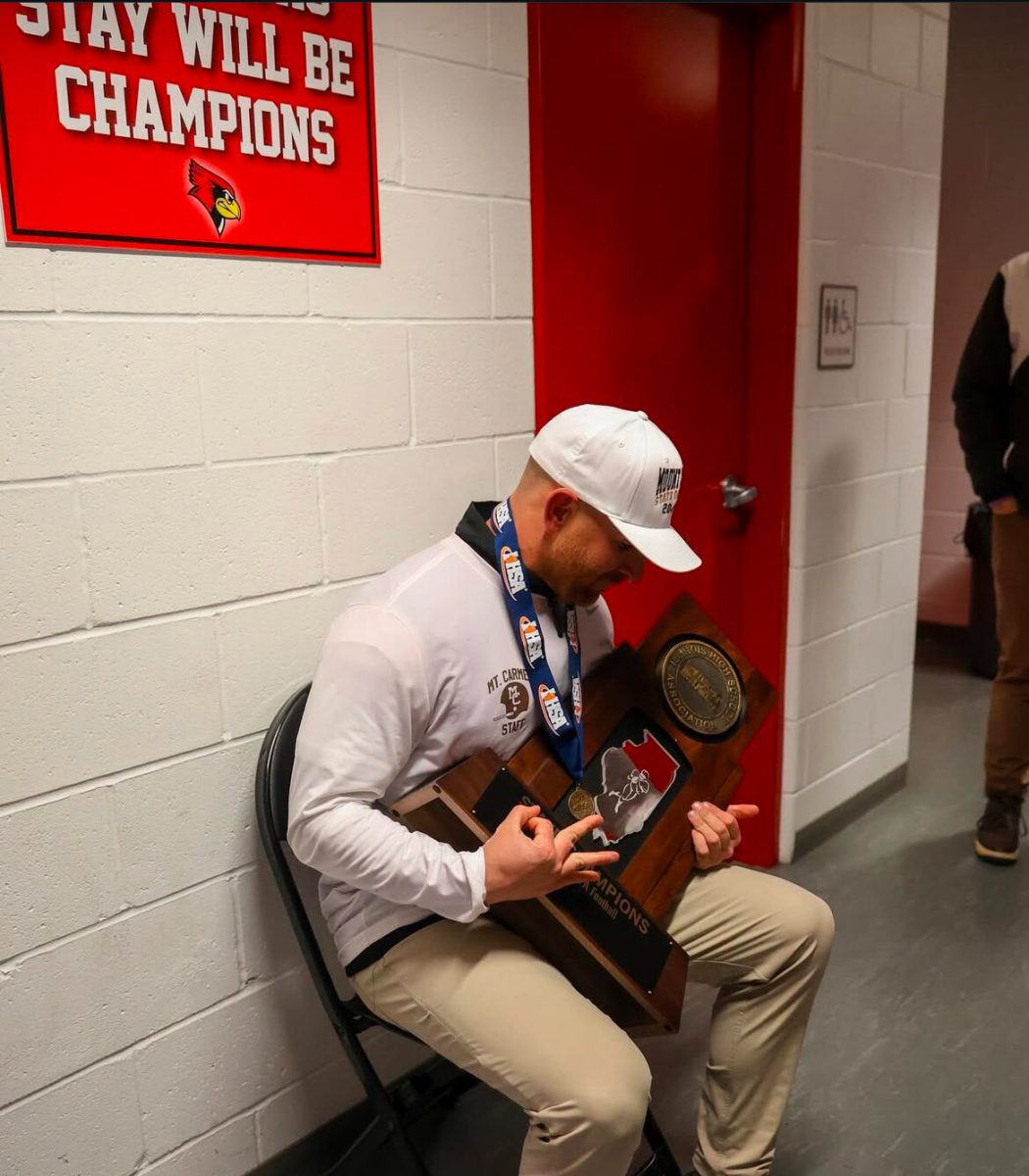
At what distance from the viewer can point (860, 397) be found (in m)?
2.78

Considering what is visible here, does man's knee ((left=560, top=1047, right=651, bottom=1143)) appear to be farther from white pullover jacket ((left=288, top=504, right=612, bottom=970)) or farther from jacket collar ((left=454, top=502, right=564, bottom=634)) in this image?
jacket collar ((left=454, top=502, right=564, bottom=634))

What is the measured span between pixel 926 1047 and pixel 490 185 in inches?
73.9

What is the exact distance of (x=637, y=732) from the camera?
1583 mm

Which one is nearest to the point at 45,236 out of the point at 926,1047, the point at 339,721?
the point at 339,721

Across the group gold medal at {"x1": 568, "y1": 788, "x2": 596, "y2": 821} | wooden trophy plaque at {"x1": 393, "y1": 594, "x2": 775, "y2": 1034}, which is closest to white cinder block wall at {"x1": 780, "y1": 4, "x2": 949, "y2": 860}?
wooden trophy plaque at {"x1": 393, "y1": 594, "x2": 775, "y2": 1034}

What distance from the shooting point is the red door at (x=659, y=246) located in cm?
201

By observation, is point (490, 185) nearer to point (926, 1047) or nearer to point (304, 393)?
point (304, 393)

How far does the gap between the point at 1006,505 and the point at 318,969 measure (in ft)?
6.74

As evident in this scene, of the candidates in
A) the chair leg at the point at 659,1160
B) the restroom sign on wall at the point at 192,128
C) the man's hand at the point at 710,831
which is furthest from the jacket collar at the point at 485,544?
the chair leg at the point at 659,1160

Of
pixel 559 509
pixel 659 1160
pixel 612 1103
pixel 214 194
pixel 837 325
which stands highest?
pixel 214 194

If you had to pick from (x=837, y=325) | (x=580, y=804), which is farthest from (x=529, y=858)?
(x=837, y=325)

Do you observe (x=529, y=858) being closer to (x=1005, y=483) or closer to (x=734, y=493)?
(x=734, y=493)

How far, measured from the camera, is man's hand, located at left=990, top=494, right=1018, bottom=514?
8.55 ft

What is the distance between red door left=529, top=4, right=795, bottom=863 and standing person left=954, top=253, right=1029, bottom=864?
581 millimetres
